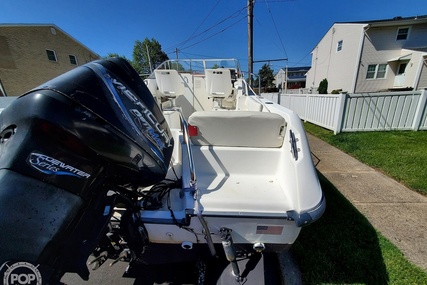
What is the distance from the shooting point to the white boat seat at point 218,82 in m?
3.87

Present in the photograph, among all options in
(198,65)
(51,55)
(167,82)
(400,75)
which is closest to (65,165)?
(167,82)

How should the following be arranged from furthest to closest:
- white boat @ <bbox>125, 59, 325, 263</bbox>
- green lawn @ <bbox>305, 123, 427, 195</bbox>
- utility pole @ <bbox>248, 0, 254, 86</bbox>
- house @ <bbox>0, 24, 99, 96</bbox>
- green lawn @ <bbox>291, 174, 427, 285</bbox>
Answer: house @ <bbox>0, 24, 99, 96</bbox> < utility pole @ <bbox>248, 0, 254, 86</bbox> < green lawn @ <bbox>305, 123, 427, 195</bbox> < green lawn @ <bbox>291, 174, 427, 285</bbox> < white boat @ <bbox>125, 59, 325, 263</bbox>

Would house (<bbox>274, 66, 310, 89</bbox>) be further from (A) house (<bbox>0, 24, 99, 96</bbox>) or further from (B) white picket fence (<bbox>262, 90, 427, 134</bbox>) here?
(B) white picket fence (<bbox>262, 90, 427, 134</bbox>)

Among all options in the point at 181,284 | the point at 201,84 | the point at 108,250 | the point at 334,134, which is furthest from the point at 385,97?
the point at 108,250

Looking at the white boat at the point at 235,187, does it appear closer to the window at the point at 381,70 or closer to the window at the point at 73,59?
the window at the point at 73,59

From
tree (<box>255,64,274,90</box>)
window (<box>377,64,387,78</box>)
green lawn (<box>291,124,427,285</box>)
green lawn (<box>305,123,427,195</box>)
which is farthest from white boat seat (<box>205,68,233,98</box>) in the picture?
tree (<box>255,64,274,90</box>)

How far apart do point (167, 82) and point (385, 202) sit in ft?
12.6

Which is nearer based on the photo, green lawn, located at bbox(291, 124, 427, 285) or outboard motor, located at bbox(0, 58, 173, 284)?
outboard motor, located at bbox(0, 58, 173, 284)

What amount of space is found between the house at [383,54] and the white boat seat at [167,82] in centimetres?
1632

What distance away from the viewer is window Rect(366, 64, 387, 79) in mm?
14639

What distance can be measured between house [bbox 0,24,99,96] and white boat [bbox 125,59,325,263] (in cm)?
1572

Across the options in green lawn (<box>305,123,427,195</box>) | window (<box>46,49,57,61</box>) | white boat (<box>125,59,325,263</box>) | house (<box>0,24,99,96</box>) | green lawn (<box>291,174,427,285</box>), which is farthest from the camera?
window (<box>46,49,57,61</box>)

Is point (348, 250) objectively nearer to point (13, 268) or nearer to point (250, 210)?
point (250, 210)

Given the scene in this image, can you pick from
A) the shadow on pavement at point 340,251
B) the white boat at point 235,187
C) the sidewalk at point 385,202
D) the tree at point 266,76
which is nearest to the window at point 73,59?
the white boat at point 235,187
